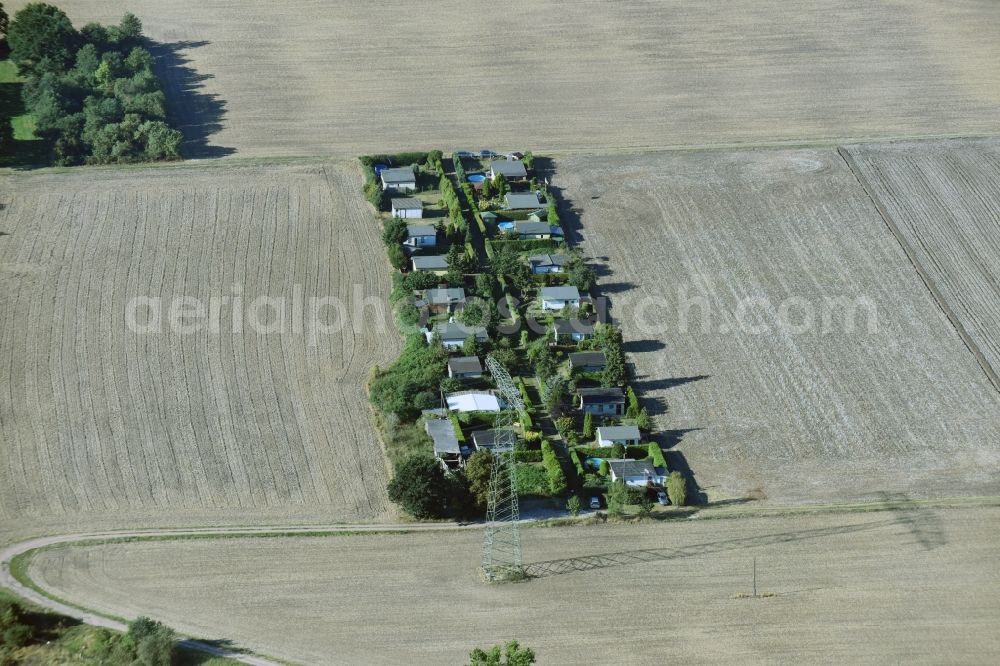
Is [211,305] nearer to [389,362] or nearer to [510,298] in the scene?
[389,362]

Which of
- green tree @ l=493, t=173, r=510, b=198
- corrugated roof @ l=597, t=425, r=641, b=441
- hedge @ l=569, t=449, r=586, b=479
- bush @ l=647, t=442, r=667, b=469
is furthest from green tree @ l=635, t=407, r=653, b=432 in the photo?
green tree @ l=493, t=173, r=510, b=198

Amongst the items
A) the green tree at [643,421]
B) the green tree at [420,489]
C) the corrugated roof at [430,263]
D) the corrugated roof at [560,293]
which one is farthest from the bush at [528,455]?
the corrugated roof at [430,263]

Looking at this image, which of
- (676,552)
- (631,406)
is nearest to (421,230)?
(631,406)

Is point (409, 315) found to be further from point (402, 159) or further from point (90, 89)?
point (90, 89)

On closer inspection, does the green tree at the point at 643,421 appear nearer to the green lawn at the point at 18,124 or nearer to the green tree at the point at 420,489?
the green tree at the point at 420,489

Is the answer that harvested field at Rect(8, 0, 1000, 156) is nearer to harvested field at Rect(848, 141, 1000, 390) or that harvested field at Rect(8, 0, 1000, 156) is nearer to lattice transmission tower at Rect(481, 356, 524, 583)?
harvested field at Rect(848, 141, 1000, 390)

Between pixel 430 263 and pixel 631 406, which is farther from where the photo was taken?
pixel 430 263
